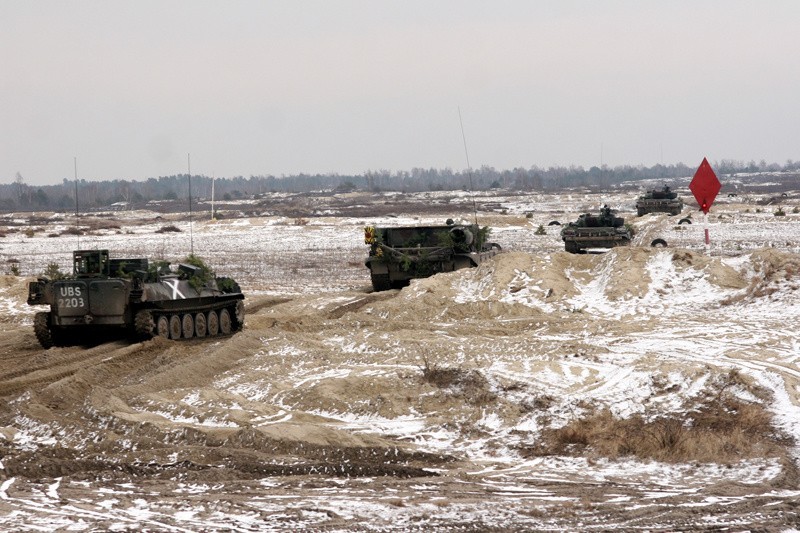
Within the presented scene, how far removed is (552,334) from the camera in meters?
18.9

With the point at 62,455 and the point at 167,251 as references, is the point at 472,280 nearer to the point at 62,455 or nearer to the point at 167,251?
the point at 62,455

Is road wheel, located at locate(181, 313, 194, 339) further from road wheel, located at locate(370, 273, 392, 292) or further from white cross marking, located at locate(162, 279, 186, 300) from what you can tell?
road wheel, located at locate(370, 273, 392, 292)

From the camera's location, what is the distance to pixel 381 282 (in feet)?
94.9

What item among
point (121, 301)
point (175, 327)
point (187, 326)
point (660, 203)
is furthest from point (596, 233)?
point (660, 203)

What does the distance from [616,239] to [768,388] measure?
22304mm

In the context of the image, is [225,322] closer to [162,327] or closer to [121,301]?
[162,327]

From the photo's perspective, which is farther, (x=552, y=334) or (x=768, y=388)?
(x=552, y=334)

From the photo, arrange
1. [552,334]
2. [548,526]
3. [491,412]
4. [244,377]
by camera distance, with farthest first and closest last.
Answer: [552,334] → [244,377] → [491,412] → [548,526]

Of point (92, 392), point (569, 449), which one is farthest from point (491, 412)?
point (92, 392)

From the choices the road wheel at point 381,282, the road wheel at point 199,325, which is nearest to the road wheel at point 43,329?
the road wheel at point 199,325

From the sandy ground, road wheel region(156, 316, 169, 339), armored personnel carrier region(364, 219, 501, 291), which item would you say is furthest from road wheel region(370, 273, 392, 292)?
road wheel region(156, 316, 169, 339)

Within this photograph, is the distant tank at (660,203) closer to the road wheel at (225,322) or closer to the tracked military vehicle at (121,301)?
the road wheel at (225,322)

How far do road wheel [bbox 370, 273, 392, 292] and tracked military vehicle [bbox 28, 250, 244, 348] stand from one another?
791 centimetres

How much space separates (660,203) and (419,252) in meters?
35.6
